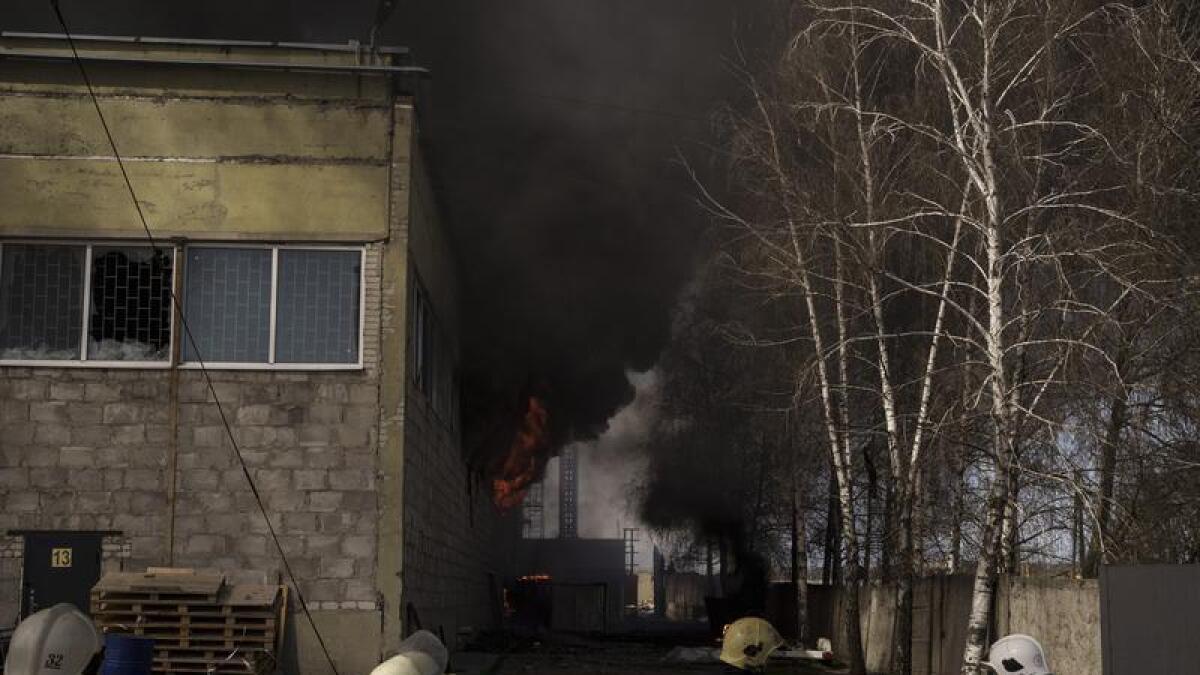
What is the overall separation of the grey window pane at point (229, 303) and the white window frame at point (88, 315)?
0.54 feet

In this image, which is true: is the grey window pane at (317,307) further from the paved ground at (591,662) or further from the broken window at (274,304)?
the paved ground at (591,662)

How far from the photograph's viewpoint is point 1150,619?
10.0 meters

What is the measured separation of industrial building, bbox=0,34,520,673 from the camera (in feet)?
45.9

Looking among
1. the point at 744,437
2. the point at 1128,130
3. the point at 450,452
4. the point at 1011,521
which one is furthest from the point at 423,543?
the point at 744,437

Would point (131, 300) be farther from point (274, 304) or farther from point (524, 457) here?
point (524, 457)

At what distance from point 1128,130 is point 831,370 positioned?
7870mm

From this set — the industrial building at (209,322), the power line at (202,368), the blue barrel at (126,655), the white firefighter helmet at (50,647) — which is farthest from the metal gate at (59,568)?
the white firefighter helmet at (50,647)

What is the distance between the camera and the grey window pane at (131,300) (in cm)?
1441

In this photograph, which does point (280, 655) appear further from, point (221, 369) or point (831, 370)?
point (831, 370)

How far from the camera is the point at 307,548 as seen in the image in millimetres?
14078

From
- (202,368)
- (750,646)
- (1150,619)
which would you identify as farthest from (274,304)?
(1150,619)

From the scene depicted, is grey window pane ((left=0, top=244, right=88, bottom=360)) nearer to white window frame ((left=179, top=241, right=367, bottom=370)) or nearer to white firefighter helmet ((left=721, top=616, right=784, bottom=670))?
white window frame ((left=179, top=241, right=367, bottom=370))

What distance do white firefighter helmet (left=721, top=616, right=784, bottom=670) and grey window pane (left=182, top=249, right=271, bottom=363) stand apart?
18.5 feet

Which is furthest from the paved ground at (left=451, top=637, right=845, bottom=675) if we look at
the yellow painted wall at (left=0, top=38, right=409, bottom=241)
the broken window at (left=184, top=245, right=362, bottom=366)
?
the yellow painted wall at (left=0, top=38, right=409, bottom=241)
